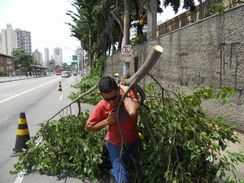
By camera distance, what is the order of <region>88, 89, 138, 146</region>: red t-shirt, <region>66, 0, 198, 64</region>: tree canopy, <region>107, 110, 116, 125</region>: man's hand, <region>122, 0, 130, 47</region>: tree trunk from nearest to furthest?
<region>107, 110, 116, 125</region>: man's hand, <region>88, 89, 138, 146</region>: red t-shirt, <region>122, 0, 130, 47</region>: tree trunk, <region>66, 0, 198, 64</region>: tree canopy

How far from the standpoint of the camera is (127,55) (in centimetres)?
1714

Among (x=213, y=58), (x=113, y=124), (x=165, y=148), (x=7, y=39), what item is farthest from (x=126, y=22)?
(x=7, y=39)

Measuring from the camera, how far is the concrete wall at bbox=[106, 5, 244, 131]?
29.0ft

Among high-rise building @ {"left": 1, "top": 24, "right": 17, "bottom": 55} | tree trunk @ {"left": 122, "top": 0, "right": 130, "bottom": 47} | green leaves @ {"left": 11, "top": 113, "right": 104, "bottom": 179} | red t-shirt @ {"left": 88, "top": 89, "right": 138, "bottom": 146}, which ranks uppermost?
high-rise building @ {"left": 1, "top": 24, "right": 17, "bottom": 55}

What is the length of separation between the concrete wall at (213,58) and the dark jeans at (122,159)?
507 centimetres

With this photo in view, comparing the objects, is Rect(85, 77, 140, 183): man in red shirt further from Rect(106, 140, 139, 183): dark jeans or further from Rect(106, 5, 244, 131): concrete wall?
Rect(106, 5, 244, 131): concrete wall

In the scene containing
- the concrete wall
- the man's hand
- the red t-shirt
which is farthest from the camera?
the concrete wall

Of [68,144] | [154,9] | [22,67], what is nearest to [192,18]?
[154,9]

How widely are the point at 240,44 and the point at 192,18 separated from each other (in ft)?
31.5

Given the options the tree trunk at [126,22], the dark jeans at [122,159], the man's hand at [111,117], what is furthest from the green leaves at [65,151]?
the tree trunk at [126,22]

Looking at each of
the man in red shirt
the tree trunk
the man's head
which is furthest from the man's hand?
the tree trunk

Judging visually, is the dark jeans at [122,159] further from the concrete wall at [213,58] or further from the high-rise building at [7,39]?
the high-rise building at [7,39]

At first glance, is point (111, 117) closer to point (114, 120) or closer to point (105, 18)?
point (114, 120)

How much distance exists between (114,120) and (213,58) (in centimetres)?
697
